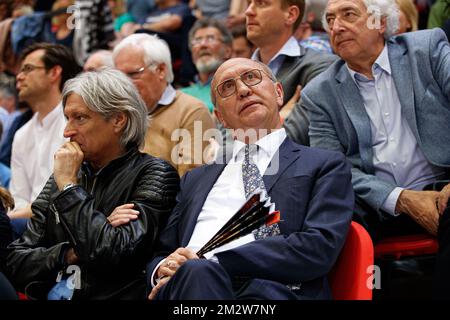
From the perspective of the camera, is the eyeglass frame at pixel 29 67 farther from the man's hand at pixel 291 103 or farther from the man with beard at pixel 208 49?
the man's hand at pixel 291 103

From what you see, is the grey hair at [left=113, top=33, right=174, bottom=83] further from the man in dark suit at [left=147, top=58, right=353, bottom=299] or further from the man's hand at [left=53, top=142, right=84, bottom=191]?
the man's hand at [left=53, top=142, right=84, bottom=191]

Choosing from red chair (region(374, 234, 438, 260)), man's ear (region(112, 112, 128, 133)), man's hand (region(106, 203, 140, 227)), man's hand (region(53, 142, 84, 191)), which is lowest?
red chair (region(374, 234, 438, 260))

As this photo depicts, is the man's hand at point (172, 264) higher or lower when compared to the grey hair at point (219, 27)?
higher

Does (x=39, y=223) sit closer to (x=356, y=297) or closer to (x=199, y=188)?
(x=199, y=188)

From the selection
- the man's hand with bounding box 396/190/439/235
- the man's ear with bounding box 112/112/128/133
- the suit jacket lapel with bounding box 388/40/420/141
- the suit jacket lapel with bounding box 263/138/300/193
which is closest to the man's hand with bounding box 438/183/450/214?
the man's hand with bounding box 396/190/439/235

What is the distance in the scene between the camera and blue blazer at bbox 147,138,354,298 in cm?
262

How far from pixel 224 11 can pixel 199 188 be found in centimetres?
373

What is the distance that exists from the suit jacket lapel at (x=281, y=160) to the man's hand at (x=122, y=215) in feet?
1.64

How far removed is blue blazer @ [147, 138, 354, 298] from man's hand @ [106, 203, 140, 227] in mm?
153

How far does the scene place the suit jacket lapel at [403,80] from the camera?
336 cm

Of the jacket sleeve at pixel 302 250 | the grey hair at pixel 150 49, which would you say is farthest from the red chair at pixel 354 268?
the grey hair at pixel 150 49

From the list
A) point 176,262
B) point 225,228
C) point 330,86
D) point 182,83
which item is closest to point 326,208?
point 225,228

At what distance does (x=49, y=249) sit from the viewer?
305cm

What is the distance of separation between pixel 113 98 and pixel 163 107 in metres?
1.13
